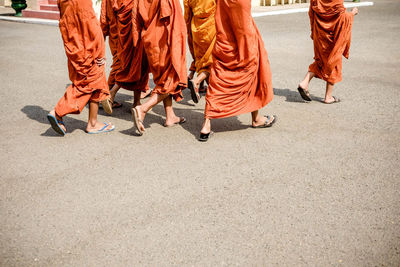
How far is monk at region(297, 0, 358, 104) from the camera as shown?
5465 mm

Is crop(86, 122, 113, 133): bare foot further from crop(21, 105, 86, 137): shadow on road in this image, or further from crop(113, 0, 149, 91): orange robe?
crop(113, 0, 149, 91): orange robe

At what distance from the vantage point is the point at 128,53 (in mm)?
5152

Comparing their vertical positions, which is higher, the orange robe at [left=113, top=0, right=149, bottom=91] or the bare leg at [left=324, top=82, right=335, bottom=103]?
the orange robe at [left=113, top=0, right=149, bottom=91]

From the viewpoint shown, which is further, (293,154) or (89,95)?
(89,95)

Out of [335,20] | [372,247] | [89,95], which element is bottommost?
[372,247]

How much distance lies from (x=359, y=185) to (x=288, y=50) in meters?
6.76

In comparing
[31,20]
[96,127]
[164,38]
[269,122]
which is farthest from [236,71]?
[31,20]

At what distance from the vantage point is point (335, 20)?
A: 5.50 meters

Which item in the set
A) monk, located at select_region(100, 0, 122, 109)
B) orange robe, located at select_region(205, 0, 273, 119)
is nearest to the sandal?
orange robe, located at select_region(205, 0, 273, 119)

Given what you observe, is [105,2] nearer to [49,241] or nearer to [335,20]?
[335,20]

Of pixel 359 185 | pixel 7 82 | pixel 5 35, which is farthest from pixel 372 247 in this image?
pixel 5 35

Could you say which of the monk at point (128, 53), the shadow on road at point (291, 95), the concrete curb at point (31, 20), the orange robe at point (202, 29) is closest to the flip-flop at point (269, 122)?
the shadow on road at point (291, 95)

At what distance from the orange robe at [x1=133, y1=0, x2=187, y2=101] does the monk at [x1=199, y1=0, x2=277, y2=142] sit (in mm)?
431

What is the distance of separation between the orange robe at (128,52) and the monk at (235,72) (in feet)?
3.76
